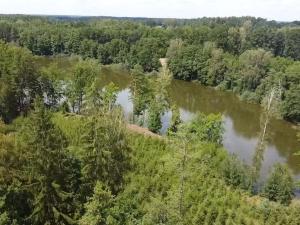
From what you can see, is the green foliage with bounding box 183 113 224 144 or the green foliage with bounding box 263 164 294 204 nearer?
the green foliage with bounding box 263 164 294 204

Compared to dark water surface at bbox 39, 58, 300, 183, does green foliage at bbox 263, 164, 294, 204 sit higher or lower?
higher

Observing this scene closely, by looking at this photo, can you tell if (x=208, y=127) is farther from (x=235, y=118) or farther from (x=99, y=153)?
(x=99, y=153)

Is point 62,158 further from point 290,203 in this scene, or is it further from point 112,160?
point 290,203

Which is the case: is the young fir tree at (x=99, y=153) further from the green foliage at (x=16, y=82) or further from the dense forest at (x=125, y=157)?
the green foliage at (x=16, y=82)

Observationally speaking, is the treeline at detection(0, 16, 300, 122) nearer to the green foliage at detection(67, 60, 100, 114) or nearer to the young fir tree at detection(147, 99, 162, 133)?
the young fir tree at detection(147, 99, 162, 133)

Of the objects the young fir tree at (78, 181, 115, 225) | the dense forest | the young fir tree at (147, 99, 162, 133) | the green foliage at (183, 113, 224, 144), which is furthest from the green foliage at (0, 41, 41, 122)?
the young fir tree at (78, 181, 115, 225)

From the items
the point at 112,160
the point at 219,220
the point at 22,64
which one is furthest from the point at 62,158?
the point at 22,64

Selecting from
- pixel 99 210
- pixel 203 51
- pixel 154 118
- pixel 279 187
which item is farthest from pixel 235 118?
pixel 99 210
